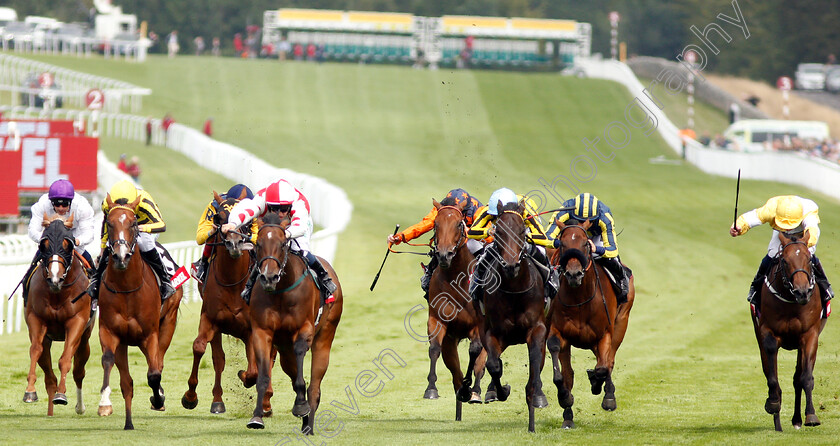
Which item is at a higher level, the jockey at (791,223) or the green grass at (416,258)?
the jockey at (791,223)

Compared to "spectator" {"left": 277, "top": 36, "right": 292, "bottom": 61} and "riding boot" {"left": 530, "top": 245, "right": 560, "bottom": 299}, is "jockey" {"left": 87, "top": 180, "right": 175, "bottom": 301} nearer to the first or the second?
"riding boot" {"left": 530, "top": 245, "right": 560, "bottom": 299}

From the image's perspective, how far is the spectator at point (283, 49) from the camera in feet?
211

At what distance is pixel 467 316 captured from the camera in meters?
11.5

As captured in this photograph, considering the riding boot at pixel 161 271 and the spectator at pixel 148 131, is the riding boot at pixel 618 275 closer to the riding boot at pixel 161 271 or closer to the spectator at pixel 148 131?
the riding boot at pixel 161 271

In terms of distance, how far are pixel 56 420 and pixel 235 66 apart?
5005cm

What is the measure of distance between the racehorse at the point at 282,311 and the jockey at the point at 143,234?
1.49 meters

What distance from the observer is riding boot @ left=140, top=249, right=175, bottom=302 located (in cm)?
1093

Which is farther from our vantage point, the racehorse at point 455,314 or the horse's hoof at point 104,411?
the racehorse at point 455,314

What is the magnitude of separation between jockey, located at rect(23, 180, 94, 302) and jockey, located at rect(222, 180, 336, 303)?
5.42 feet

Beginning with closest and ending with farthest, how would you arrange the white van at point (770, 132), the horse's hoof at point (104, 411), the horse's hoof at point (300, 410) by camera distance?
the horse's hoof at point (300, 410) < the horse's hoof at point (104, 411) < the white van at point (770, 132)

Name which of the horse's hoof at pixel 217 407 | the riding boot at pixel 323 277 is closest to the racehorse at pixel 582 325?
the riding boot at pixel 323 277

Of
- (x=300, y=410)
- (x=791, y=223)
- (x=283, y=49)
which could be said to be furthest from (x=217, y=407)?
(x=283, y=49)

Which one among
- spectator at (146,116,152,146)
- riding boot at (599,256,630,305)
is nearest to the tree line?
spectator at (146,116,152,146)

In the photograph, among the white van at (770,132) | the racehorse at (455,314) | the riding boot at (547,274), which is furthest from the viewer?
the white van at (770,132)
